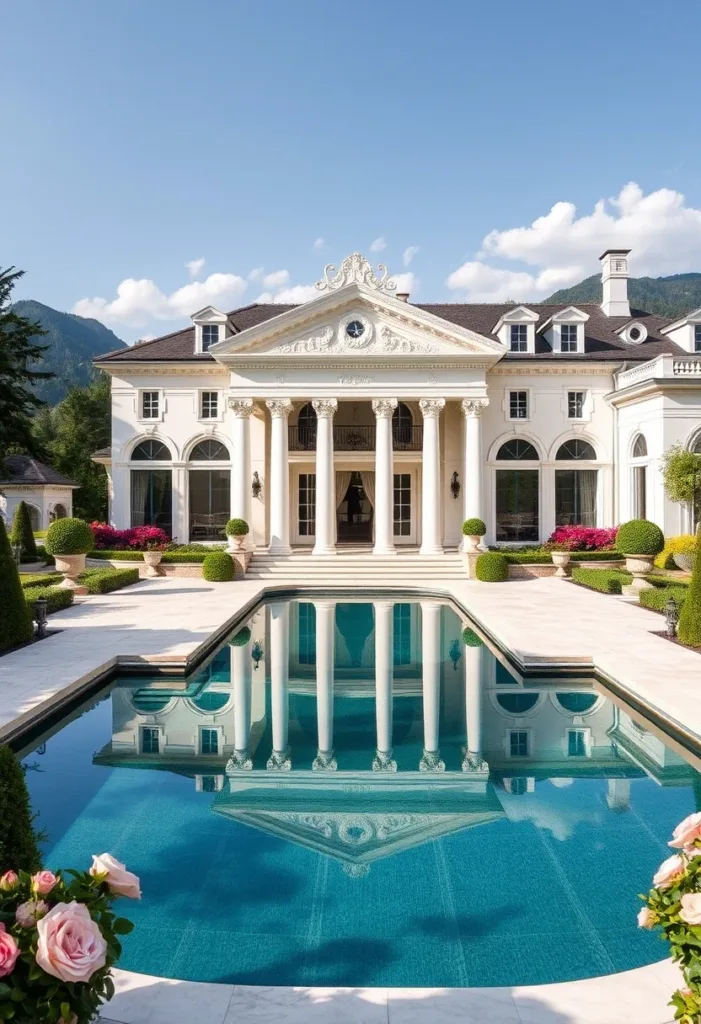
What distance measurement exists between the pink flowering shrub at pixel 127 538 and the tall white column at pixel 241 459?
3.95 meters

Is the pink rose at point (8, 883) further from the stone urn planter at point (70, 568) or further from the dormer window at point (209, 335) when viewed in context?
the dormer window at point (209, 335)

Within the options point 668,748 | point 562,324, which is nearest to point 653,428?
point 562,324

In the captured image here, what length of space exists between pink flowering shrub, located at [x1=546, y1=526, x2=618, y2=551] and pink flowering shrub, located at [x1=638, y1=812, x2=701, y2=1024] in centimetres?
2474

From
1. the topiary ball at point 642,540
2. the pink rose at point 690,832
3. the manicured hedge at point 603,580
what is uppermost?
the topiary ball at point 642,540

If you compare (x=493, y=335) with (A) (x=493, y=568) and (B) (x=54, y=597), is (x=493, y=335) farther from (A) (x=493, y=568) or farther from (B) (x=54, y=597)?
(B) (x=54, y=597)

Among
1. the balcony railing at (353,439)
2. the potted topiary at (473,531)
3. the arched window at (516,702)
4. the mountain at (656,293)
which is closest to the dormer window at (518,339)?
the balcony railing at (353,439)

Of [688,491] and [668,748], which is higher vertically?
[688,491]

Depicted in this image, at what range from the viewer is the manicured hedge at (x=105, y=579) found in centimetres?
2116

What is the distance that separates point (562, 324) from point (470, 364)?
629 centimetres

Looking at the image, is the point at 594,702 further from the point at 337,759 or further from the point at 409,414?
the point at 409,414

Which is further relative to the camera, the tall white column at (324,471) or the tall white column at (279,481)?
the tall white column at (324,471)

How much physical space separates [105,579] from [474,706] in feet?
47.8

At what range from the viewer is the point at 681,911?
2859 mm

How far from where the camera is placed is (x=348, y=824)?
266 inches
